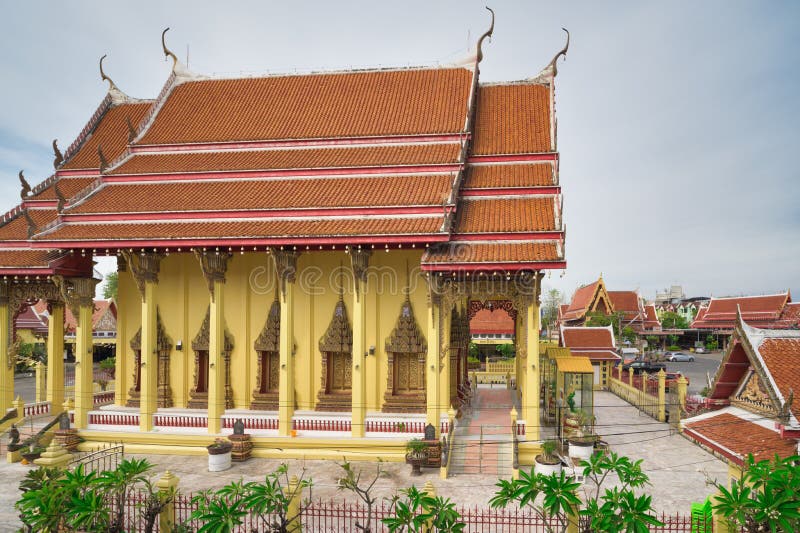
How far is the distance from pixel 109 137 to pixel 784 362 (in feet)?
75.3

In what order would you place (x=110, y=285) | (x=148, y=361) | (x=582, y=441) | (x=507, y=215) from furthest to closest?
(x=110, y=285), (x=148, y=361), (x=507, y=215), (x=582, y=441)

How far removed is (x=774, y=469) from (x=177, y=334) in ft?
54.9

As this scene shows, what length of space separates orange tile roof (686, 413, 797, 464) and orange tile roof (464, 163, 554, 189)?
8.98 m

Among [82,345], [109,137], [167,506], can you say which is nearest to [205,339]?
[82,345]

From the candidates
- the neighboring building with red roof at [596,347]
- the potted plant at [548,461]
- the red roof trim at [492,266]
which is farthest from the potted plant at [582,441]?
the neighboring building with red roof at [596,347]

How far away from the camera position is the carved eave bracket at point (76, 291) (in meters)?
17.0

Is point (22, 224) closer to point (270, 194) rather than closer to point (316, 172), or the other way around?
point (270, 194)

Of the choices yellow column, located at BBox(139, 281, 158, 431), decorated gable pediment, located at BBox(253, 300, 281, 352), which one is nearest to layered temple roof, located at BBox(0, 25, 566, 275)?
yellow column, located at BBox(139, 281, 158, 431)

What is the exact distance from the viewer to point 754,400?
895cm

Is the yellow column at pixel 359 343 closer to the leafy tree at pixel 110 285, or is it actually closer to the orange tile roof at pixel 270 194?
the orange tile roof at pixel 270 194

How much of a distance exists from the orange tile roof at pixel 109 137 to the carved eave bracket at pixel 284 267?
30.9 ft

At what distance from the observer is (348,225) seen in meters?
15.4

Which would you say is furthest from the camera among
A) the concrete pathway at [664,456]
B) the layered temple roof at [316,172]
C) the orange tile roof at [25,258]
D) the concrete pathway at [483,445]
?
the orange tile roof at [25,258]

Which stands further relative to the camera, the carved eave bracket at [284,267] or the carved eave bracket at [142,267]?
the carved eave bracket at [142,267]
